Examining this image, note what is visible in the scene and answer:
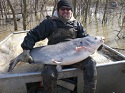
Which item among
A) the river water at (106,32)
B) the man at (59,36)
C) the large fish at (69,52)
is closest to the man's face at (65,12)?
the man at (59,36)

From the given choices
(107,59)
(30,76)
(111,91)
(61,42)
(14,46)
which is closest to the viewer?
(30,76)

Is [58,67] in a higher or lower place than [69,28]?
lower

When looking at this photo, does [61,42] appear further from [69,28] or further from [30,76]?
[30,76]

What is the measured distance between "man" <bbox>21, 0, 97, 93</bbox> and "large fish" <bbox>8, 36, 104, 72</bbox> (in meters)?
→ 0.12

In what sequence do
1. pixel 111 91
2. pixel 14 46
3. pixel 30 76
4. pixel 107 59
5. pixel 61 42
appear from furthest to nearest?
1. pixel 14 46
2. pixel 107 59
3. pixel 111 91
4. pixel 61 42
5. pixel 30 76

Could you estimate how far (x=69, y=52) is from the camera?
12.6 feet

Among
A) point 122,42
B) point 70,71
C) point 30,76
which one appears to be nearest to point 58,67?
point 70,71

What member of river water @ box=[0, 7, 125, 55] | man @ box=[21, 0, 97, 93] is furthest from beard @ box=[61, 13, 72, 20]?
river water @ box=[0, 7, 125, 55]

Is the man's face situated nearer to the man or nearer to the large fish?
the man

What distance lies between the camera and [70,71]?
3.83 meters

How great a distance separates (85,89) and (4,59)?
211 centimetres

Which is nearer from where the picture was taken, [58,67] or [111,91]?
[58,67]

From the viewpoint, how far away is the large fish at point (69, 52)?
3787 mm

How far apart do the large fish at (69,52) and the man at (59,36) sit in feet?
0.40
